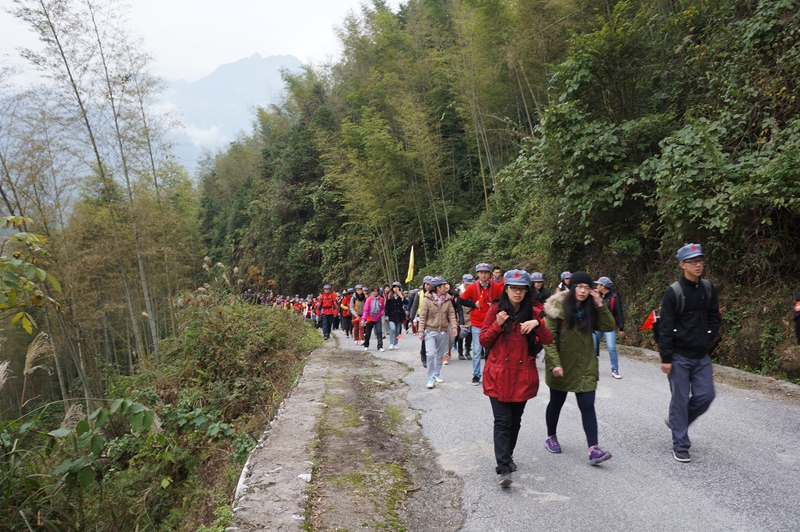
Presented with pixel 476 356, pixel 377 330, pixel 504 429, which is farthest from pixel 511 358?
pixel 377 330

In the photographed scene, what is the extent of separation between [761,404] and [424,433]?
3555 millimetres

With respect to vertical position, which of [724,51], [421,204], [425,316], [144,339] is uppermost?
[724,51]

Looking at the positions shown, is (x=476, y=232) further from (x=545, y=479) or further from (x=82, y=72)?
(x=545, y=479)

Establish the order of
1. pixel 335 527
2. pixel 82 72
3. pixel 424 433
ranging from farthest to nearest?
pixel 82 72 → pixel 424 433 → pixel 335 527

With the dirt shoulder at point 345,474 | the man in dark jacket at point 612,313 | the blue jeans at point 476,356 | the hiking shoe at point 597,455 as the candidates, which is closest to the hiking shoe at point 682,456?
the hiking shoe at point 597,455

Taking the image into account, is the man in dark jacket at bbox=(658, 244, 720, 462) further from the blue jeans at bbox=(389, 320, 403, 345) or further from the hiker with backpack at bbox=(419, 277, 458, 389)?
the blue jeans at bbox=(389, 320, 403, 345)

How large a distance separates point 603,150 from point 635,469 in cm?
686

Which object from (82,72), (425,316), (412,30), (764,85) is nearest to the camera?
(425,316)

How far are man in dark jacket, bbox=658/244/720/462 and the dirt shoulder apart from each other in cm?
188

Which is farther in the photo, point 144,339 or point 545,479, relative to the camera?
point 144,339

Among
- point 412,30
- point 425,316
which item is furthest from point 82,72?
point 412,30

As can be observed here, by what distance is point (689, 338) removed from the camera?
149 inches

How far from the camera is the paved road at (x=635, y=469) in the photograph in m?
2.88

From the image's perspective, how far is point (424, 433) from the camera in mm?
4695
